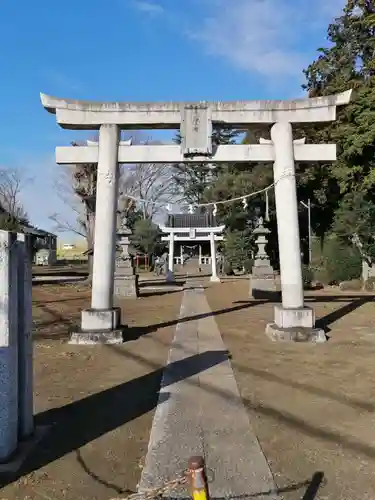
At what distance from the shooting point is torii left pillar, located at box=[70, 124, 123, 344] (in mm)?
8773

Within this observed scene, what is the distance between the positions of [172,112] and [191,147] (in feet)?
2.62

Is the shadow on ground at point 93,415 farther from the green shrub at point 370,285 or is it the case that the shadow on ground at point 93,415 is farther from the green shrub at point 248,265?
the green shrub at point 248,265

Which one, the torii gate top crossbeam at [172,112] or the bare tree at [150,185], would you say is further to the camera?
the bare tree at [150,185]

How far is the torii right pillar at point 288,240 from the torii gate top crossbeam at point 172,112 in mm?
331

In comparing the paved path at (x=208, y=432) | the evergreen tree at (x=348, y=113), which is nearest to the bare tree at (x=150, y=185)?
the evergreen tree at (x=348, y=113)

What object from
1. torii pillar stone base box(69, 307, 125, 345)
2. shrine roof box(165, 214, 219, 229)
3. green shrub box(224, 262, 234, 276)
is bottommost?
torii pillar stone base box(69, 307, 125, 345)

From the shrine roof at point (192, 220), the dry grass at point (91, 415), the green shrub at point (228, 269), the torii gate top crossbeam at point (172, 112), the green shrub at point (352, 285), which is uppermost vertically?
the shrine roof at point (192, 220)

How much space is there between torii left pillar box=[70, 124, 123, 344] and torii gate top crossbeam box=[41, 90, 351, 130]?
31cm

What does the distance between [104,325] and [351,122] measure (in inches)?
656

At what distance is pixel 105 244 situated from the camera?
8891 millimetres

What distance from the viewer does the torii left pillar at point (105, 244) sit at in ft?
28.8

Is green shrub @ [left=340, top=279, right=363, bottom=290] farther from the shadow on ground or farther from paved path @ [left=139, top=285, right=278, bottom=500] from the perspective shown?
the shadow on ground

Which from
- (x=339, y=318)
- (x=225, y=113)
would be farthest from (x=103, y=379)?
(x=339, y=318)

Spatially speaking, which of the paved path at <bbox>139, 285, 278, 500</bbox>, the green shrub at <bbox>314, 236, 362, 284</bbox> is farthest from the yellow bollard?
the green shrub at <bbox>314, 236, 362, 284</bbox>
